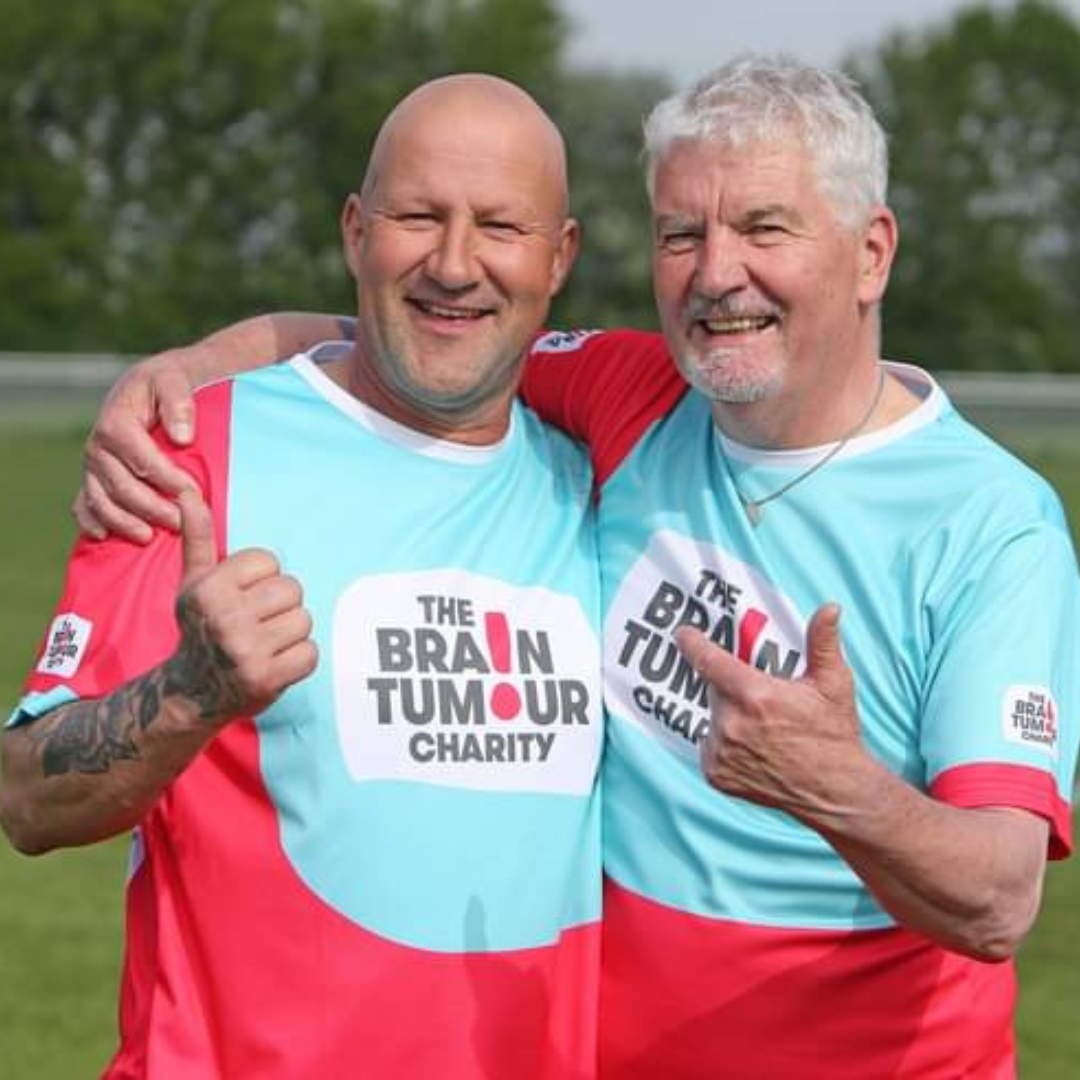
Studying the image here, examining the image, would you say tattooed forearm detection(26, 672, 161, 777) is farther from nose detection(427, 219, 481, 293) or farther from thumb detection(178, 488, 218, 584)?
nose detection(427, 219, 481, 293)

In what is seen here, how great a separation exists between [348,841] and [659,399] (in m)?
1.05

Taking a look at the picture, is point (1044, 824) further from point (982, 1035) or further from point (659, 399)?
point (659, 399)

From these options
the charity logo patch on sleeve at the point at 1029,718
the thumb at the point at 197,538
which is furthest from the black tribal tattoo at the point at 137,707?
the charity logo patch on sleeve at the point at 1029,718

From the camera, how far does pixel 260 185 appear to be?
3838cm

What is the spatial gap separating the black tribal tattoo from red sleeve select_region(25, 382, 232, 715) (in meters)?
0.08

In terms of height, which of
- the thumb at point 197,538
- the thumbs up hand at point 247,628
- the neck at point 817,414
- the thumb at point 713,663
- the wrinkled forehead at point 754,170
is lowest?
the thumb at point 713,663

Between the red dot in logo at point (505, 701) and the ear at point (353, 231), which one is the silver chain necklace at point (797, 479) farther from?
the ear at point (353, 231)

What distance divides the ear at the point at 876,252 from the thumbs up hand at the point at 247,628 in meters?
1.27

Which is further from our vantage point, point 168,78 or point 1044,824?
point 168,78

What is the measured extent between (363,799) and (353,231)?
1.01m

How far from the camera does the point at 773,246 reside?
13.0 ft

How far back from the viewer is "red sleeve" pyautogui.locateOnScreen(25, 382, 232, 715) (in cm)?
378

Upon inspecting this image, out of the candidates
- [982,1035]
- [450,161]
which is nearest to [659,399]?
[450,161]

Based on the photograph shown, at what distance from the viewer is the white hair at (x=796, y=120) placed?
13.0 feet
